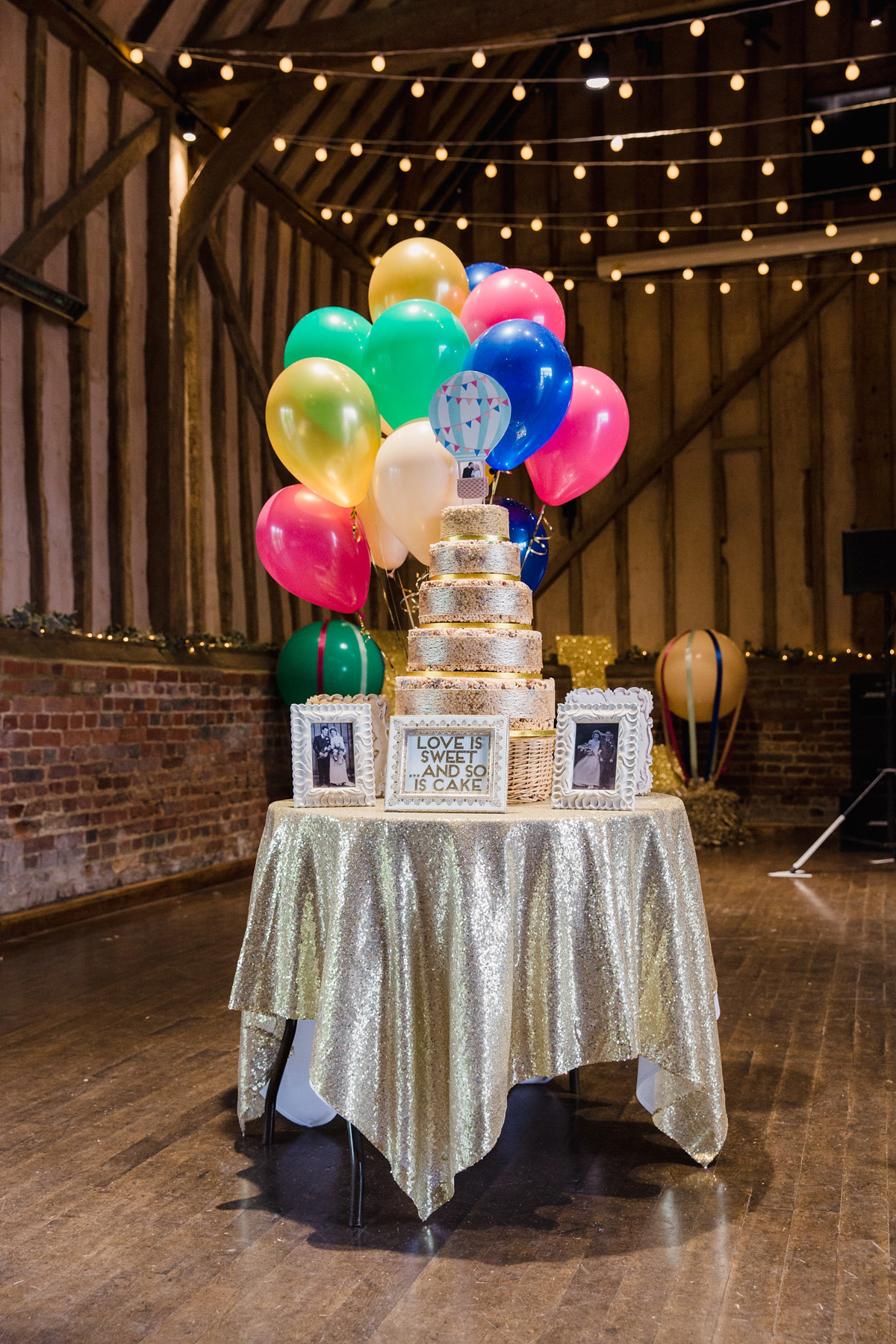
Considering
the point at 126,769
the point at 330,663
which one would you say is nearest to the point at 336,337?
the point at 126,769

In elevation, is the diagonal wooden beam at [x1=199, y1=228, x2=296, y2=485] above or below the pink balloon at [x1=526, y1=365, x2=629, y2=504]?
above

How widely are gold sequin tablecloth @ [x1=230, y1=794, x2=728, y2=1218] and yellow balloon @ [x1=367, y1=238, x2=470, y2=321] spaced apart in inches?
60.8

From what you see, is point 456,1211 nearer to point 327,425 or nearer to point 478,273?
point 327,425

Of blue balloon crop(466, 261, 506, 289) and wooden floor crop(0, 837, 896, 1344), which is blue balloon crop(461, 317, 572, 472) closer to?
blue balloon crop(466, 261, 506, 289)

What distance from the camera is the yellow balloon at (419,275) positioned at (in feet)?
10.2

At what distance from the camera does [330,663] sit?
6.94 metres

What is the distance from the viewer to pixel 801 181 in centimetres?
940

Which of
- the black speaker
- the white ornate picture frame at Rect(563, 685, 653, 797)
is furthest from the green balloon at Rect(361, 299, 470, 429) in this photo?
the black speaker

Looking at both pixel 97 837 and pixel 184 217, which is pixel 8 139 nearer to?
pixel 184 217

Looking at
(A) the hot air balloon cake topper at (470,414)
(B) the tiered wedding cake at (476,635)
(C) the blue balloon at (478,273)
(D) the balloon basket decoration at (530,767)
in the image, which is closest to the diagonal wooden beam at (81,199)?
(C) the blue balloon at (478,273)

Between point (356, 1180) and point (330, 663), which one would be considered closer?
point (356, 1180)

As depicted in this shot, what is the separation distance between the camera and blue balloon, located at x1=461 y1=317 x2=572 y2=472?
2732 mm

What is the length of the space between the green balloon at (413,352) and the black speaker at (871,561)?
14.7 ft

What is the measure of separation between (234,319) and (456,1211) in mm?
6334
